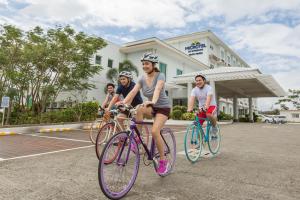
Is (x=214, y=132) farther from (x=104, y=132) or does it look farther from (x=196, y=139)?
(x=104, y=132)

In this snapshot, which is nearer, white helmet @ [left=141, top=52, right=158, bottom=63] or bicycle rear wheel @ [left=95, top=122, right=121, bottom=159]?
white helmet @ [left=141, top=52, right=158, bottom=63]

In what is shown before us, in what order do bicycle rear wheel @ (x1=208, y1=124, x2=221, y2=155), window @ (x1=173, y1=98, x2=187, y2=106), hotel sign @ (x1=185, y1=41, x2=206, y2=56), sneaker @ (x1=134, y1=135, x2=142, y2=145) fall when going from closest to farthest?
sneaker @ (x1=134, y1=135, x2=142, y2=145), bicycle rear wheel @ (x1=208, y1=124, x2=221, y2=155), window @ (x1=173, y1=98, x2=187, y2=106), hotel sign @ (x1=185, y1=41, x2=206, y2=56)

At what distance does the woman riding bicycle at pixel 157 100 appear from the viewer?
10.6ft

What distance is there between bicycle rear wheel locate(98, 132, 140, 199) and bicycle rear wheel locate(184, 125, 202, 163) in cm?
193

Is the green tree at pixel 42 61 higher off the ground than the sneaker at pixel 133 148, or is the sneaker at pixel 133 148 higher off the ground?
the green tree at pixel 42 61

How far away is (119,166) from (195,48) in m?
39.4

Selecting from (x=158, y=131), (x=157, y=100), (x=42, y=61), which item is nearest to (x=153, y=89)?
(x=157, y=100)

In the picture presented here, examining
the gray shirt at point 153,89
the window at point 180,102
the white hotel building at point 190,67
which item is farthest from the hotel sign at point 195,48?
the gray shirt at point 153,89

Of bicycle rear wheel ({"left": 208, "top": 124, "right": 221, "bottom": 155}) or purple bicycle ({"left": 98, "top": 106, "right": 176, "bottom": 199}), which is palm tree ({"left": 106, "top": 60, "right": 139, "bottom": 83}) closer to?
bicycle rear wheel ({"left": 208, "top": 124, "right": 221, "bottom": 155})

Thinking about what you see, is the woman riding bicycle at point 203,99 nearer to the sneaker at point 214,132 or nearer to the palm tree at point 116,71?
the sneaker at point 214,132

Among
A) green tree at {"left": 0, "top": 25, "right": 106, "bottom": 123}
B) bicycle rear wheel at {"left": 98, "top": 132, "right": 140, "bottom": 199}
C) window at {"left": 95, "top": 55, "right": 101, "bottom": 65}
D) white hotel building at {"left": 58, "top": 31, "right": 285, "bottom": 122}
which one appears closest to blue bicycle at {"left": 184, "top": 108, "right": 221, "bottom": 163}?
bicycle rear wheel at {"left": 98, "top": 132, "right": 140, "bottom": 199}

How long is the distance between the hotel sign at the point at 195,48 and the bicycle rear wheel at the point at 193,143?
3643cm

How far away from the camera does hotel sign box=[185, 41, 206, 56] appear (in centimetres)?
3916

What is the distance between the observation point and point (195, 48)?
39.8 m
